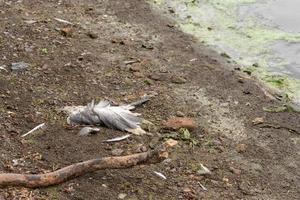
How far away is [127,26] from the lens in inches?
304

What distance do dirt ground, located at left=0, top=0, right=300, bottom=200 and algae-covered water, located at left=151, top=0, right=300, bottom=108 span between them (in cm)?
39

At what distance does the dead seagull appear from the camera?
508 cm

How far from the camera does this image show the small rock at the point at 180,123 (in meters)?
5.33

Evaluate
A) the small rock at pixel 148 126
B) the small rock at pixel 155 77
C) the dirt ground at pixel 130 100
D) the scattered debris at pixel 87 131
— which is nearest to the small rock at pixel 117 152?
the dirt ground at pixel 130 100

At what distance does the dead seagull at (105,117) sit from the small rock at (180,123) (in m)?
0.27

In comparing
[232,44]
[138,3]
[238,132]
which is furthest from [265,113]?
[138,3]

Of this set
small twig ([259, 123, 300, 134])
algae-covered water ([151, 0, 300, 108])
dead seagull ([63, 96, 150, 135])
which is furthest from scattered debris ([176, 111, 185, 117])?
algae-covered water ([151, 0, 300, 108])

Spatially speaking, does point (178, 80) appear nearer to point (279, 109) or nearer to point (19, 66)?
point (279, 109)

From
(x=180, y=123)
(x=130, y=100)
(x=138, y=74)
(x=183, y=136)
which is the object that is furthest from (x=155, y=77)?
(x=183, y=136)

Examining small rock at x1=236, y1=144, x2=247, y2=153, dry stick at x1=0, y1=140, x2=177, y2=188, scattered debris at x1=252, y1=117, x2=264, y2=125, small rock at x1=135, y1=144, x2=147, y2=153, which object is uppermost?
dry stick at x1=0, y1=140, x2=177, y2=188

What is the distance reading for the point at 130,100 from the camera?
226 inches

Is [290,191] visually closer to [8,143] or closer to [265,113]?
[265,113]

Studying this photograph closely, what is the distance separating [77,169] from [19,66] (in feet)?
6.51

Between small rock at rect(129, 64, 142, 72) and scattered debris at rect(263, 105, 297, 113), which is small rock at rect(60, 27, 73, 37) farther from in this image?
scattered debris at rect(263, 105, 297, 113)
